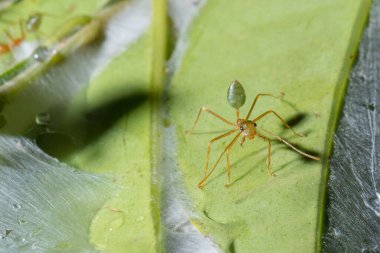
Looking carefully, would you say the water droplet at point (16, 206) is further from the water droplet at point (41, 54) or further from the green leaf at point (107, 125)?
the water droplet at point (41, 54)

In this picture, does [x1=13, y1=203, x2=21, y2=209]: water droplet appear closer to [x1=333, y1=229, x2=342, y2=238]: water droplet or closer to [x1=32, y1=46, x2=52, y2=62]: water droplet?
[x1=32, y1=46, x2=52, y2=62]: water droplet

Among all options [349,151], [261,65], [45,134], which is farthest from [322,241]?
[45,134]

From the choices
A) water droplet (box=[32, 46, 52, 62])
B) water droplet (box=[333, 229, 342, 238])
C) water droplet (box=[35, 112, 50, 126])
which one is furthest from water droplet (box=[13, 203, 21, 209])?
water droplet (box=[333, 229, 342, 238])

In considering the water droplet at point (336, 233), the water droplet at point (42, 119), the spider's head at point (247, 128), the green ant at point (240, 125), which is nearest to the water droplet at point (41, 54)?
the water droplet at point (42, 119)

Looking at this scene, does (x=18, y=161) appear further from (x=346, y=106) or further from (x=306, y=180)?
(x=346, y=106)

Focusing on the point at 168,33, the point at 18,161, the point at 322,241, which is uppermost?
the point at 168,33

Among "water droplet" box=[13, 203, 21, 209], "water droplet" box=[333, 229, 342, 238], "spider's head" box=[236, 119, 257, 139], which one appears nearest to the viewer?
"water droplet" box=[333, 229, 342, 238]

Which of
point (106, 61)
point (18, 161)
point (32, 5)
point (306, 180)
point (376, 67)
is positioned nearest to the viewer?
point (306, 180)
